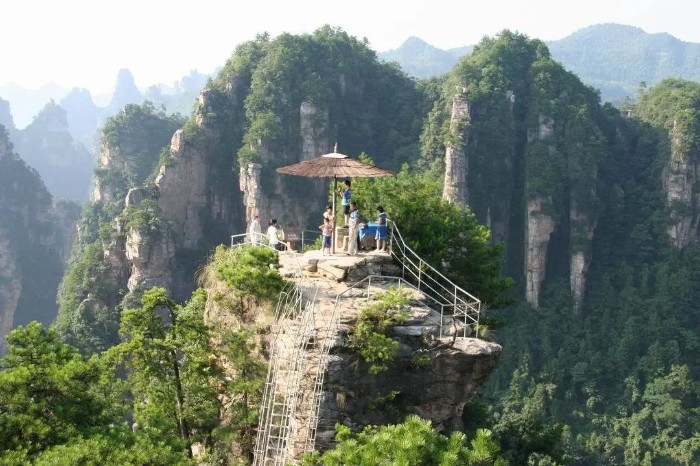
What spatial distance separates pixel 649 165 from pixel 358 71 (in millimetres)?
19610

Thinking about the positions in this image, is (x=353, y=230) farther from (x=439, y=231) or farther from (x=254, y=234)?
(x=439, y=231)

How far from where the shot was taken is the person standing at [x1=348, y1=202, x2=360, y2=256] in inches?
466

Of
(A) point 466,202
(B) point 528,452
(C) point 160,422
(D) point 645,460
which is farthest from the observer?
(A) point 466,202

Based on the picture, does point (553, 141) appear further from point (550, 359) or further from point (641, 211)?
point (550, 359)

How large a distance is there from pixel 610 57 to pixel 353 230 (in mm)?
187505

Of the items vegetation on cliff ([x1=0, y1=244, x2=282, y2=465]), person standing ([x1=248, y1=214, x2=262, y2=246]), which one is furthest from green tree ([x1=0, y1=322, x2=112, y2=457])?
person standing ([x1=248, y1=214, x2=262, y2=246])

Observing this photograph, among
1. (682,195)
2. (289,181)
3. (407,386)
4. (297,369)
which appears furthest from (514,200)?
(297,369)

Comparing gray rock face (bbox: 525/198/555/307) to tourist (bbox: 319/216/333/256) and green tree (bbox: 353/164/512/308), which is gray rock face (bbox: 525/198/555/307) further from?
tourist (bbox: 319/216/333/256)

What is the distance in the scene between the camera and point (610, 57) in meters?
182

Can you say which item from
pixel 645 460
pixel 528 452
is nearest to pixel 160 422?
pixel 528 452

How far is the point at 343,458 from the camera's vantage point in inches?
306

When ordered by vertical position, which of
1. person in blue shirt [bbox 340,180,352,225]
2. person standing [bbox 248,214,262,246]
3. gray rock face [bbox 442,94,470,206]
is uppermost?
gray rock face [bbox 442,94,470,206]

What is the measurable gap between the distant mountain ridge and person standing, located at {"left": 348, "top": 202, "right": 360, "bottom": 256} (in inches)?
5510

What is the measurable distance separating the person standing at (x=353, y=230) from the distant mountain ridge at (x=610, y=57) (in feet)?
459
